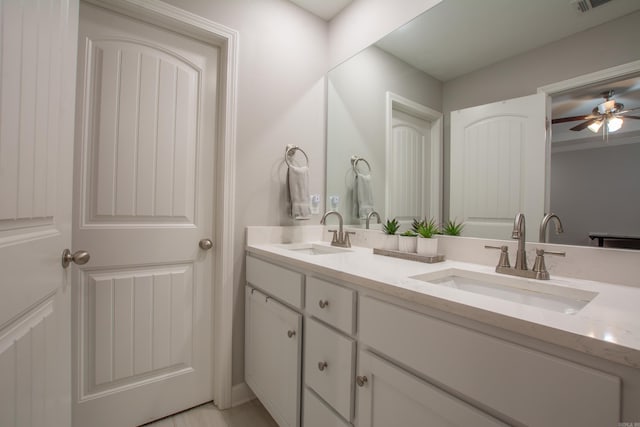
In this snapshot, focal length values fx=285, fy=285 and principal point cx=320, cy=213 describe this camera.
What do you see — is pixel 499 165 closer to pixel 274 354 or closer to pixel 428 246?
pixel 428 246

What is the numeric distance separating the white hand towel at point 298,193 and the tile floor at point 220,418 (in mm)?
1040

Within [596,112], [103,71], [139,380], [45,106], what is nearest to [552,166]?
[596,112]

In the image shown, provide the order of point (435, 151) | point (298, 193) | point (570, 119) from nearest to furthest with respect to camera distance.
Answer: point (570, 119), point (435, 151), point (298, 193)

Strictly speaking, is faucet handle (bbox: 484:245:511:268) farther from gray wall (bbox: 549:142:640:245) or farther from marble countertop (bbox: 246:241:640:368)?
gray wall (bbox: 549:142:640:245)

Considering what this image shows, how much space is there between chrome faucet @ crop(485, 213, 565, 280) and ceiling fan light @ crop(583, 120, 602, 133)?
0.29 meters

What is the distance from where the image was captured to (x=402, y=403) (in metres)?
0.72

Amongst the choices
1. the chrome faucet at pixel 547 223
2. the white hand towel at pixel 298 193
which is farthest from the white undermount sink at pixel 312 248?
the chrome faucet at pixel 547 223

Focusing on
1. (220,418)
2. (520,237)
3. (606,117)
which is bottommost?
(220,418)

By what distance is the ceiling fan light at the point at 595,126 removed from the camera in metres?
0.88

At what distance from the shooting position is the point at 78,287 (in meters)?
1.23

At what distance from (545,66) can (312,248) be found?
131cm

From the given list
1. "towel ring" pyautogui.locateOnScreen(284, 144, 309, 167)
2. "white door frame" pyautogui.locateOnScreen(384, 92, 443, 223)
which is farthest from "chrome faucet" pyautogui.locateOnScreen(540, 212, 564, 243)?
"towel ring" pyautogui.locateOnScreen(284, 144, 309, 167)

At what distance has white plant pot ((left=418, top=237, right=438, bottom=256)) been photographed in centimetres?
118

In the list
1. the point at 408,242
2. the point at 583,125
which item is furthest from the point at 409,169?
the point at 583,125
